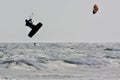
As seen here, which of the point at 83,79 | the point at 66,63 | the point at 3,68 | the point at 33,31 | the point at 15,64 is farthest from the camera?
the point at 66,63

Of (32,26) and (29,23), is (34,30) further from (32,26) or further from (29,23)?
(29,23)

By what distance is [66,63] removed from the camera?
52312 mm

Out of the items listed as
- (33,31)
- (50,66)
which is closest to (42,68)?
(50,66)

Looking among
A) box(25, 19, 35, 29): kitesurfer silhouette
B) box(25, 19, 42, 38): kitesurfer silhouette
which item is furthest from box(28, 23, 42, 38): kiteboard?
box(25, 19, 35, 29): kitesurfer silhouette

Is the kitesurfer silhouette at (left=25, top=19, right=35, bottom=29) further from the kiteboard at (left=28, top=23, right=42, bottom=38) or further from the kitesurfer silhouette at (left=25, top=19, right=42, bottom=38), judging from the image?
the kiteboard at (left=28, top=23, right=42, bottom=38)

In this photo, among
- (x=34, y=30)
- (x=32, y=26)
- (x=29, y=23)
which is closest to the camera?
(x=29, y=23)

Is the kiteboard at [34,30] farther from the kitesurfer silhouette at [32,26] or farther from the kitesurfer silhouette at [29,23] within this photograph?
the kitesurfer silhouette at [29,23]

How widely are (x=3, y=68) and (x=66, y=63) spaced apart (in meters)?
10.8

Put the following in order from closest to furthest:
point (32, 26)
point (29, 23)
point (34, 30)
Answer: point (29, 23) < point (32, 26) < point (34, 30)

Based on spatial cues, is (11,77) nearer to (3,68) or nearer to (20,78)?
(20,78)

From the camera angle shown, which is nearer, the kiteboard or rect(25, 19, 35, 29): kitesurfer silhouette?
rect(25, 19, 35, 29): kitesurfer silhouette

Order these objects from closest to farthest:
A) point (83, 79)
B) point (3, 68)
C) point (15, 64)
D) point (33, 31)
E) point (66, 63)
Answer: point (33, 31) → point (83, 79) → point (3, 68) → point (15, 64) → point (66, 63)

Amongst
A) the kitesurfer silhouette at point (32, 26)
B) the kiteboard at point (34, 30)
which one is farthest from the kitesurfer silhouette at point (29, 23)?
the kiteboard at point (34, 30)

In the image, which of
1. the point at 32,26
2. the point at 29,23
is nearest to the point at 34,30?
the point at 32,26
